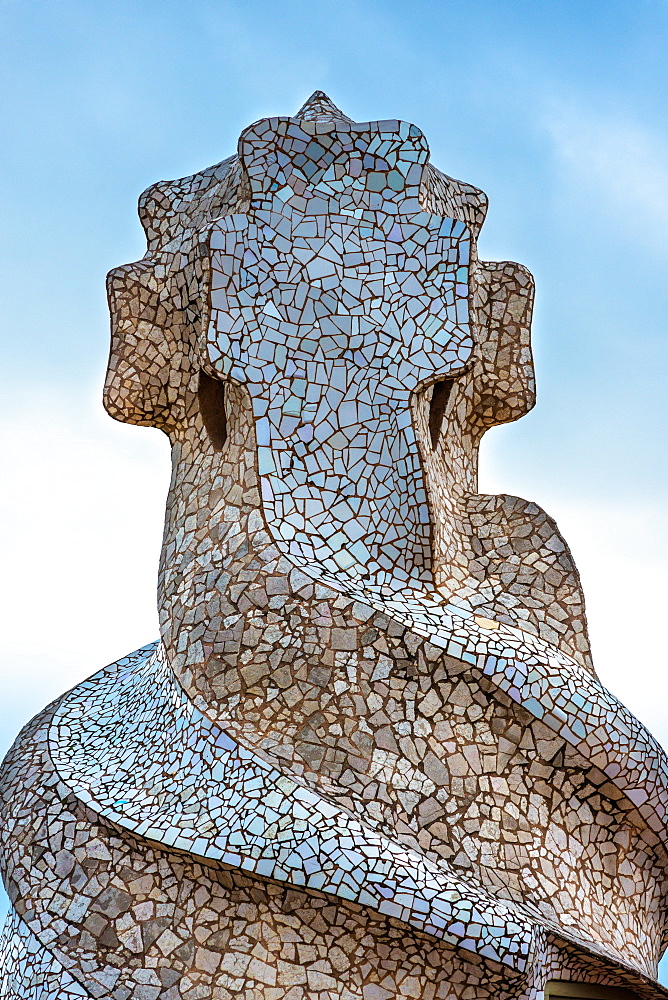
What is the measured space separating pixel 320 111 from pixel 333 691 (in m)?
3.59

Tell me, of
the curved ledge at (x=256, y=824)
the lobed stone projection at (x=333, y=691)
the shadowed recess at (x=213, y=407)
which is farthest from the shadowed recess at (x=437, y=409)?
the curved ledge at (x=256, y=824)

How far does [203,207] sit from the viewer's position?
339 inches

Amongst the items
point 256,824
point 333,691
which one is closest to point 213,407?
point 333,691

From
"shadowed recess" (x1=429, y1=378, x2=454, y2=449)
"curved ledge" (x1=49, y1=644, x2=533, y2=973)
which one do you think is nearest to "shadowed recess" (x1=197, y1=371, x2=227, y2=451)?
"shadowed recess" (x1=429, y1=378, x2=454, y2=449)

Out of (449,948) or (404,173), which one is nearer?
(449,948)

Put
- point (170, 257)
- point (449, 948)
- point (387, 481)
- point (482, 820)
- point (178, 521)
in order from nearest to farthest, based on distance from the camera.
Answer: point (449, 948), point (482, 820), point (387, 481), point (178, 521), point (170, 257)

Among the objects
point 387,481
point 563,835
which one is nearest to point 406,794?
point 563,835

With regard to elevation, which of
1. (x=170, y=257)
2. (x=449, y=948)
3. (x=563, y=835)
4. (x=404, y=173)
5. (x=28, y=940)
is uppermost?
(x=404, y=173)

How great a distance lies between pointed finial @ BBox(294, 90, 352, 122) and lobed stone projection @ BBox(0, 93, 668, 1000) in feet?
0.63

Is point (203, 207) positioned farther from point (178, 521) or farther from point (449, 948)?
point (449, 948)

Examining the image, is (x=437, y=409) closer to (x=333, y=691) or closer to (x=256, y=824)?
(x=333, y=691)

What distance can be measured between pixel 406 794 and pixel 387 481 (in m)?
1.65

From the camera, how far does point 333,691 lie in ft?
22.7

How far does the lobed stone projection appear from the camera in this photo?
649 cm
